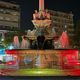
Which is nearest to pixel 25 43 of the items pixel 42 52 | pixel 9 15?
pixel 42 52

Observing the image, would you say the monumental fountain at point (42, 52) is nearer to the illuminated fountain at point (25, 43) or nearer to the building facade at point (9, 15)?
the illuminated fountain at point (25, 43)

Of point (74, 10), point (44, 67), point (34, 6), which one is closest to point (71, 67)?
point (44, 67)

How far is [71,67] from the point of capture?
18.4 ft

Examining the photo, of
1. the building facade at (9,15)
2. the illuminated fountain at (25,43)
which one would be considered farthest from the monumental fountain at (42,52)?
the building facade at (9,15)

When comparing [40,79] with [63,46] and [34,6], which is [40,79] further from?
[34,6]

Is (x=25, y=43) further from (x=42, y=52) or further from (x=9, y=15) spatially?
(x=9, y=15)

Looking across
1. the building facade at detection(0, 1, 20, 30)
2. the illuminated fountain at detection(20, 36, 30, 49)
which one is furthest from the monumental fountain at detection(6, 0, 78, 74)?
the building facade at detection(0, 1, 20, 30)

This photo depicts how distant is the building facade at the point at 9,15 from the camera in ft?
88.7

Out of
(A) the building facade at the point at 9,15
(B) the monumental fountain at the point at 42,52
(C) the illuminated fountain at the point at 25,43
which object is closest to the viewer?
(B) the monumental fountain at the point at 42,52

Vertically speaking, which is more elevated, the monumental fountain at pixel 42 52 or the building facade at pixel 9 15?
the building facade at pixel 9 15

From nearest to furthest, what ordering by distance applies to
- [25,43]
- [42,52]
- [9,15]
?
[42,52]
[25,43]
[9,15]

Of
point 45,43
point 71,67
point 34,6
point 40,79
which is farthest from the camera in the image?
point 34,6

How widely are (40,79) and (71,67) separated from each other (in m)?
1.16

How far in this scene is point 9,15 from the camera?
28.9m
